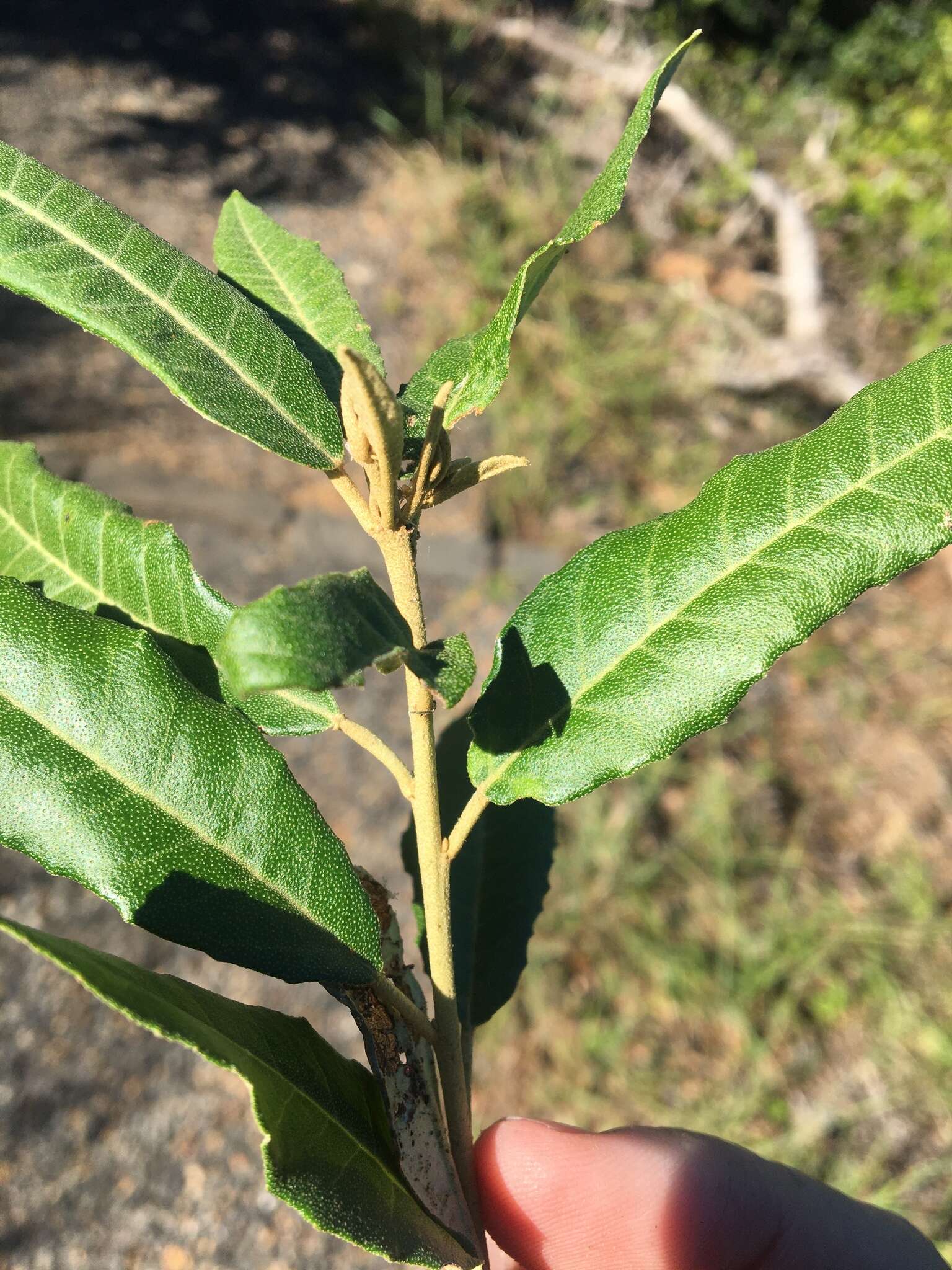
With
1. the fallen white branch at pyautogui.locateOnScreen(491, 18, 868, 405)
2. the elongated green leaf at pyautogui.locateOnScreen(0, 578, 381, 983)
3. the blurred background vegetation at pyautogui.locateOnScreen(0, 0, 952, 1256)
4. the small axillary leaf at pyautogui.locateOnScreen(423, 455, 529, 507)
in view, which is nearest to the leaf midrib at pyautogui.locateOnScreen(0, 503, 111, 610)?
the elongated green leaf at pyautogui.locateOnScreen(0, 578, 381, 983)

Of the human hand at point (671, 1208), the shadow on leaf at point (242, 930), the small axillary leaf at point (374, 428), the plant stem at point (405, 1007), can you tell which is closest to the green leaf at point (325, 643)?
the small axillary leaf at point (374, 428)

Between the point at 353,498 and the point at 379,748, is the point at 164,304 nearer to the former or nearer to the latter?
the point at 353,498

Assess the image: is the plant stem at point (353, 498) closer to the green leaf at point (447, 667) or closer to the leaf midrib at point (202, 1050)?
the green leaf at point (447, 667)

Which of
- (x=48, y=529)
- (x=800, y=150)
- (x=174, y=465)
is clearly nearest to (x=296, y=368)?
(x=48, y=529)

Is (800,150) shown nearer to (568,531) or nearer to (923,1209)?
(568,531)

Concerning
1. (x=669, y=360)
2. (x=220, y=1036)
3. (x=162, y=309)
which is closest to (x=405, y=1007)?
(x=220, y=1036)
